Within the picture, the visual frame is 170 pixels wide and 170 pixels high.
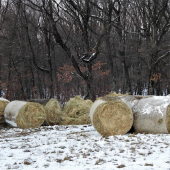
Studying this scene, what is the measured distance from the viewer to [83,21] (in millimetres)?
18391

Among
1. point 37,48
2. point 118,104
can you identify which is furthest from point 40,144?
point 37,48

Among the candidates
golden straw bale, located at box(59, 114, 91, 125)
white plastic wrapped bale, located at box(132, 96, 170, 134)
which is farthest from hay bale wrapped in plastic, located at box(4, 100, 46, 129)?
white plastic wrapped bale, located at box(132, 96, 170, 134)

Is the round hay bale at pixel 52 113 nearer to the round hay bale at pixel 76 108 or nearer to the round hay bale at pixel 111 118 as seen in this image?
the round hay bale at pixel 76 108

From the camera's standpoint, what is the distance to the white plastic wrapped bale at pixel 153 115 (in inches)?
310

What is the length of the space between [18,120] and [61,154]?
5523mm

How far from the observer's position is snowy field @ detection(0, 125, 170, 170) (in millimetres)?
4730

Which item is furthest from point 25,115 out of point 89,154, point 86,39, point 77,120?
point 86,39

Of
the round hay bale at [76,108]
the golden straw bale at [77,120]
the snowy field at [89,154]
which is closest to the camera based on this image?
the snowy field at [89,154]

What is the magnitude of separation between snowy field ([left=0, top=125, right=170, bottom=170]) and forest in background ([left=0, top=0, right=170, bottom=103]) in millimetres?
10521

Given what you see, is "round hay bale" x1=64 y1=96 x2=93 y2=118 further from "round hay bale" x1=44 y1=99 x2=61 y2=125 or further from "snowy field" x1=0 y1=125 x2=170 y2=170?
"snowy field" x1=0 y1=125 x2=170 y2=170

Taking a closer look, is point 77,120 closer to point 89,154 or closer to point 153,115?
point 153,115

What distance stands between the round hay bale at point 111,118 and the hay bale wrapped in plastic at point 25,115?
11.9 feet

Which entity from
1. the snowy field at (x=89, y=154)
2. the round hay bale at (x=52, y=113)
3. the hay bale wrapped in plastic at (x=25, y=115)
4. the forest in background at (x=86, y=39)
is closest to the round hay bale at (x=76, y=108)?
the round hay bale at (x=52, y=113)

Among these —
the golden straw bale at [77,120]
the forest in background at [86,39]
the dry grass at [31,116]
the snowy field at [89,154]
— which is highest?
the forest in background at [86,39]
